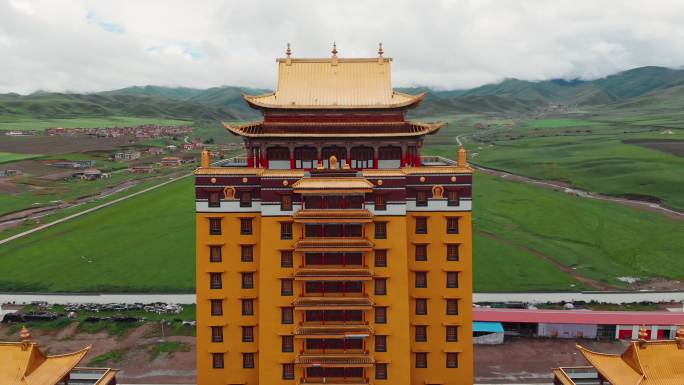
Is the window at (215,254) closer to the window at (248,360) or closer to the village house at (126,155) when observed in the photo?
the window at (248,360)

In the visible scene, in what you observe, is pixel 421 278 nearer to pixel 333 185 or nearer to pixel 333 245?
pixel 333 245

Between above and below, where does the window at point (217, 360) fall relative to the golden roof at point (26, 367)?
below

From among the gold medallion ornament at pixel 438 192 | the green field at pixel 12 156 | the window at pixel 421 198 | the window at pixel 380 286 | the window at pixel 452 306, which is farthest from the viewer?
the green field at pixel 12 156

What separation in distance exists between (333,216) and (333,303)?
5645 mm

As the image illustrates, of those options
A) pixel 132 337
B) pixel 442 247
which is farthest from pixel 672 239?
pixel 132 337

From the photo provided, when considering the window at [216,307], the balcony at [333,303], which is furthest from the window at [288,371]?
the window at [216,307]

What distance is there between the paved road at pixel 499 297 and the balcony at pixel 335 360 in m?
26.8

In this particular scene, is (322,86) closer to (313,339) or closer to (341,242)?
(341,242)

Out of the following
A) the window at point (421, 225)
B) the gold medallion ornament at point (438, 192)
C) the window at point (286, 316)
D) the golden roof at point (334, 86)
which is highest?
the golden roof at point (334, 86)

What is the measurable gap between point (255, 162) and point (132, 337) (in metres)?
24.8

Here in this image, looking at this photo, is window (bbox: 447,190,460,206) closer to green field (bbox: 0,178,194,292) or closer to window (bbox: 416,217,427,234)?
window (bbox: 416,217,427,234)

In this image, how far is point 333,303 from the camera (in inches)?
1227

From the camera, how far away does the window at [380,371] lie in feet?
105

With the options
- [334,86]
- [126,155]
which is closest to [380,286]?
[334,86]
